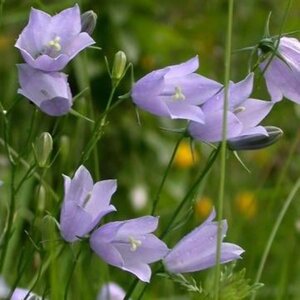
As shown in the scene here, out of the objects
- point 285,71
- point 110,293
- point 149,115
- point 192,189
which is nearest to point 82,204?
point 192,189

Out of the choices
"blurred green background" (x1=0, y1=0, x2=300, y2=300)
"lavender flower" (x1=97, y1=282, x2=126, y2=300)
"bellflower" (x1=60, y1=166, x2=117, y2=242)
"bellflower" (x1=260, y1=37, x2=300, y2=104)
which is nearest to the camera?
"bellflower" (x1=60, y1=166, x2=117, y2=242)

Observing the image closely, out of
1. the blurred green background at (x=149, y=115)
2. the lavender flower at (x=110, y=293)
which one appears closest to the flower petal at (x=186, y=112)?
the lavender flower at (x=110, y=293)

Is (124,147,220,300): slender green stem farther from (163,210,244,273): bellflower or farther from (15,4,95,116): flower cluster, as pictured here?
(15,4,95,116): flower cluster

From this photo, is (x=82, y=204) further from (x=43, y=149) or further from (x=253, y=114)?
(x=253, y=114)

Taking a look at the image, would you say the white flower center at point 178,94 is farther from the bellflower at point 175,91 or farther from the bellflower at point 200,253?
the bellflower at point 200,253

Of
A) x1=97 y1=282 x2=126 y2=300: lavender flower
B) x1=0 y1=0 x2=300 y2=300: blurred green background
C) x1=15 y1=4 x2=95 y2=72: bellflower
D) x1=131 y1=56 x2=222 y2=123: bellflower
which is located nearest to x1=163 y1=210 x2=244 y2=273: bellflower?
x1=131 y1=56 x2=222 y2=123: bellflower

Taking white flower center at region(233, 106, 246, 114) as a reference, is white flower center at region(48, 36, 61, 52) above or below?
above
